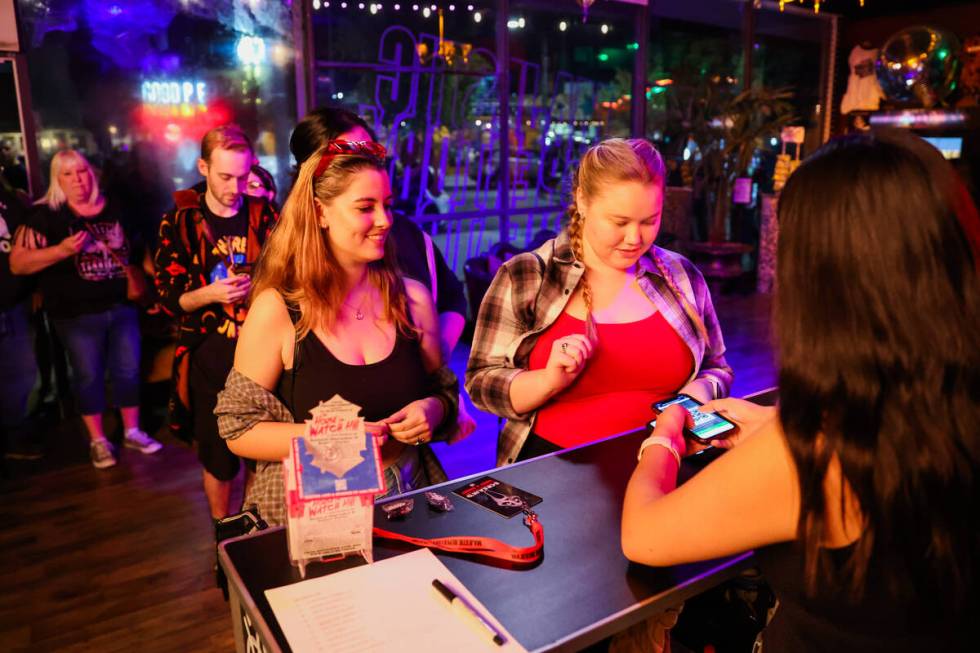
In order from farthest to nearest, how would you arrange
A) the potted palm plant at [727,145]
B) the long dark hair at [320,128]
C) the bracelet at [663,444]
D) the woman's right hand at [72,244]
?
the potted palm plant at [727,145] → the woman's right hand at [72,244] → the long dark hair at [320,128] → the bracelet at [663,444]

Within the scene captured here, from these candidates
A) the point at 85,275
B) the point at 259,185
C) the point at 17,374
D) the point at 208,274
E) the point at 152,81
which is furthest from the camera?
the point at 152,81

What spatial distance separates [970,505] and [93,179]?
415 centimetres

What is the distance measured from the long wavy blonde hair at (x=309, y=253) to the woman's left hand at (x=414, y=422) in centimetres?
27

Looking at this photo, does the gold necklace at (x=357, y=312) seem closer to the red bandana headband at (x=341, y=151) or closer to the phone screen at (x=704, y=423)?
the red bandana headband at (x=341, y=151)

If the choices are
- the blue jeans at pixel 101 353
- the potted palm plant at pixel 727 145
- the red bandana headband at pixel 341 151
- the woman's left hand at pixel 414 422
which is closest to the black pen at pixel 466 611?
the woman's left hand at pixel 414 422

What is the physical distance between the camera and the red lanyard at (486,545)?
1288 mm

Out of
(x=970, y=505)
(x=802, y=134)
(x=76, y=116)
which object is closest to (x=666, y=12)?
(x=802, y=134)

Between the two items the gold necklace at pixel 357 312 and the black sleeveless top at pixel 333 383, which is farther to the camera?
the gold necklace at pixel 357 312

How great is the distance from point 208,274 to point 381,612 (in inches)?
79.8

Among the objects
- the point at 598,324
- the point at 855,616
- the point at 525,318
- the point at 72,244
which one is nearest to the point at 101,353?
the point at 72,244


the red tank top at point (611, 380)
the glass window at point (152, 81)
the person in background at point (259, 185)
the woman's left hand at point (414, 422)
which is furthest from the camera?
the glass window at point (152, 81)

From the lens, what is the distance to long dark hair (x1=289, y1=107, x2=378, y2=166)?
2223 mm

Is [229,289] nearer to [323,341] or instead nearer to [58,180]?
[323,341]

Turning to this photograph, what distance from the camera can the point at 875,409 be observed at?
3.13 feet
